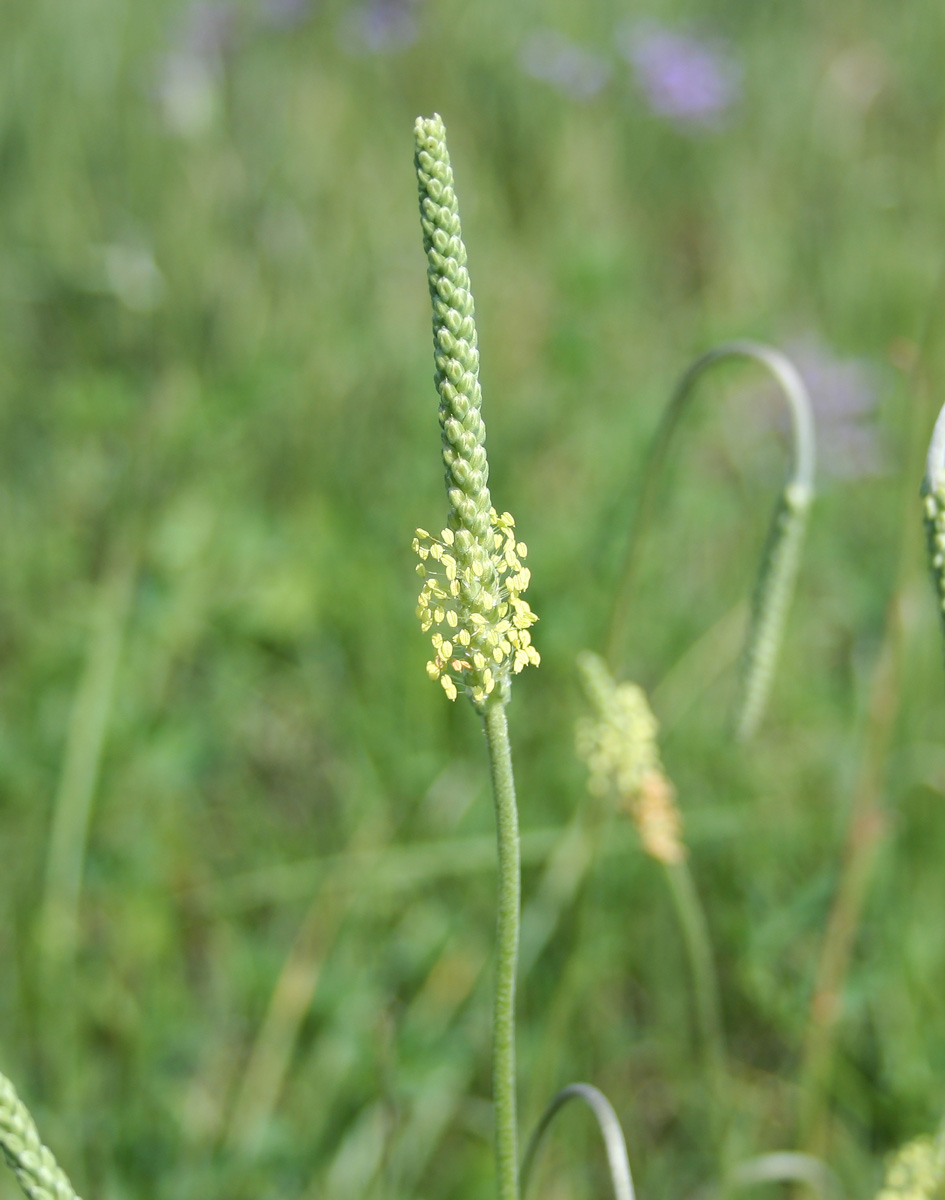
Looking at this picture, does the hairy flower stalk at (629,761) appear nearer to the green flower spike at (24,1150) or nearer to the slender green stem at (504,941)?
the slender green stem at (504,941)

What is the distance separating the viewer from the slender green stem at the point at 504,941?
772 mm

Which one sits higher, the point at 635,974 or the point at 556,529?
the point at 556,529

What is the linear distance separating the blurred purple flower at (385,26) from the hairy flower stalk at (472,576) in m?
4.23

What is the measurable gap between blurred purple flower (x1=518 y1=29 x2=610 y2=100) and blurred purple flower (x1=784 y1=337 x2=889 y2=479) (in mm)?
1389

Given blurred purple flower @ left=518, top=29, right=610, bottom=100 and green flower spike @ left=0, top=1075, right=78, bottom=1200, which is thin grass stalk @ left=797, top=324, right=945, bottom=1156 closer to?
green flower spike @ left=0, top=1075, right=78, bottom=1200

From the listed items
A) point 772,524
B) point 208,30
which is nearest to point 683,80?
point 208,30

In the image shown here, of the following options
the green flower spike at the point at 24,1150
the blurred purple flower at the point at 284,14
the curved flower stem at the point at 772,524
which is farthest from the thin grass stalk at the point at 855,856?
the blurred purple flower at the point at 284,14

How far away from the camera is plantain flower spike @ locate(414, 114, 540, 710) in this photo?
0.66 meters

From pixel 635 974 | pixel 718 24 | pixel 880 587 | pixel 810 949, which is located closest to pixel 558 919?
pixel 635 974

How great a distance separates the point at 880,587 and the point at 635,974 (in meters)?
1.20

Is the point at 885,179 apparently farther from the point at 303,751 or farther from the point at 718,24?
the point at 303,751

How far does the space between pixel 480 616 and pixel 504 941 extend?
23cm

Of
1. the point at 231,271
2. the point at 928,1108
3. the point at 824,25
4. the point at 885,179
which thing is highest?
the point at 824,25

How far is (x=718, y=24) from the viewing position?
5363 mm
